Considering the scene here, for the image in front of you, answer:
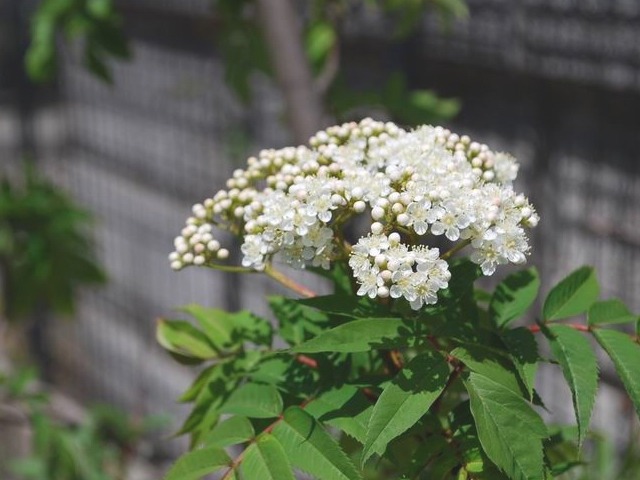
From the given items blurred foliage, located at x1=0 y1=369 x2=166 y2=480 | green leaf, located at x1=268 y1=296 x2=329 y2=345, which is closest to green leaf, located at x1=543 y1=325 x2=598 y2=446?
green leaf, located at x1=268 y1=296 x2=329 y2=345

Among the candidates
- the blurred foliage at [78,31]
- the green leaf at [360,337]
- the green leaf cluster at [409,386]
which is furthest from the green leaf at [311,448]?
the blurred foliage at [78,31]

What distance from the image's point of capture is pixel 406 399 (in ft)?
4.02

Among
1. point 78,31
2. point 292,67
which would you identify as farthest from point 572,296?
point 78,31

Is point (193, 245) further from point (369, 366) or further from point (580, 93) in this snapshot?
point (580, 93)

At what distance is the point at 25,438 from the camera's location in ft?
17.5

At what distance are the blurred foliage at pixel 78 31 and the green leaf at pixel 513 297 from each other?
1481 mm

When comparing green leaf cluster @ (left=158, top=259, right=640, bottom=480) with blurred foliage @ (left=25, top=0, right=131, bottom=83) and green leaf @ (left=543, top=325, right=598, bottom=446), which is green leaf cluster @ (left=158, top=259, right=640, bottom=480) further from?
blurred foliage @ (left=25, top=0, right=131, bottom=83)

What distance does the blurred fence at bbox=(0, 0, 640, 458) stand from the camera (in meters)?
3.20

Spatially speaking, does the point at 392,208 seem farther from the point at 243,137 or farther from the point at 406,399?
the point at 243,137

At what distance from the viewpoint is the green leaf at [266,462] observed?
1.30 m

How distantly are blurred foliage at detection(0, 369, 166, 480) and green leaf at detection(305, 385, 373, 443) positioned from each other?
169cm

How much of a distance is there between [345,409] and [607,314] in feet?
1.33

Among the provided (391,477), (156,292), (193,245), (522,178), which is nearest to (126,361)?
(156,292)

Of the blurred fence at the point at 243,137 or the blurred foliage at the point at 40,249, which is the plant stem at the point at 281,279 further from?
the blurred foliage at the point at 40,249
